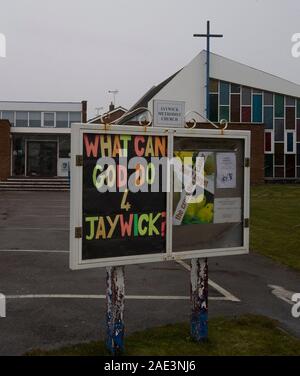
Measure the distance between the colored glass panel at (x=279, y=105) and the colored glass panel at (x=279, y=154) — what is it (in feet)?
7.61

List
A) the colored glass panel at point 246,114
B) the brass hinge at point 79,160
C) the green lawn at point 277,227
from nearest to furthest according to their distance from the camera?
the brass hinge at point 79,160, the green lawn at point 277,227, the colored glass panel at point 246,114

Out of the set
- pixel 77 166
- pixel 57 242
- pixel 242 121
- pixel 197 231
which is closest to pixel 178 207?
pixel 197 231

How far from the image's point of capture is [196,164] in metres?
5.23

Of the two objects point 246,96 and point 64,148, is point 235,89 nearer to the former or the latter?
point 246,96

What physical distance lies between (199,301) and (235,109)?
33792mm

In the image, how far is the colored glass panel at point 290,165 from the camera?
38.4 metres

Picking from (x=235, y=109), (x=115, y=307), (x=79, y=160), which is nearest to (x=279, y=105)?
(x=235, y=109)

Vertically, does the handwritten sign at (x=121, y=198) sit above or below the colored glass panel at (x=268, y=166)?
below

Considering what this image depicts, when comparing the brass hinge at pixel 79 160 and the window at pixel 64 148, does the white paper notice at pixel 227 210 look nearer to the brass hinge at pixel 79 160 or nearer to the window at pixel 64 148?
the brass hinge at pixel 79 160

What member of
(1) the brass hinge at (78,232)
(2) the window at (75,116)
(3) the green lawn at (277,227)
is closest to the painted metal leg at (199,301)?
(1) the brass hinge at (78,232)

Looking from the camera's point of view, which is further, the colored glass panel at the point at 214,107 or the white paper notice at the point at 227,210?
the colored glass panel at the point at 214,107

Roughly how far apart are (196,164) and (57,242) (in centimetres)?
748
